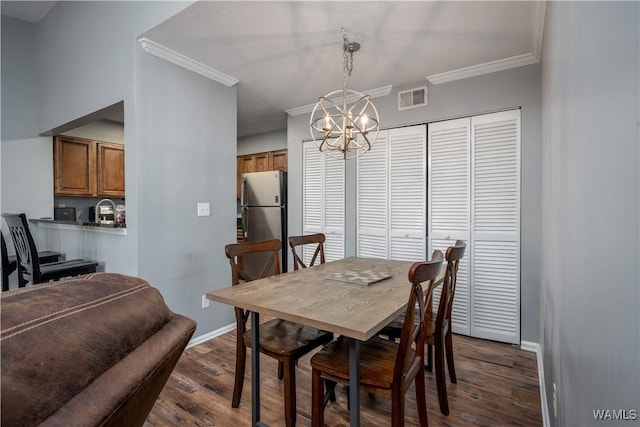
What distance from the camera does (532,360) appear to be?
2455 millimetres

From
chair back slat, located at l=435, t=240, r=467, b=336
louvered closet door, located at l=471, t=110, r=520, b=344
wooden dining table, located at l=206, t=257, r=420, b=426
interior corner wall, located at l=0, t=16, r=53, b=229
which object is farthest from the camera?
interior corner wall, located at l=0, t=16, r=53, b=229

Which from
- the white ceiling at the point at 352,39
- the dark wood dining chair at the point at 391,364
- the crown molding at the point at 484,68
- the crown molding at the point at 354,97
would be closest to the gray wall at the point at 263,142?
the crown molding at the point at 354,97

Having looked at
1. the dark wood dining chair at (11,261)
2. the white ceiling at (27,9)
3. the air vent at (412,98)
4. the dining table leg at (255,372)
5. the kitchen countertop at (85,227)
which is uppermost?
the white ceiling at (27,9)

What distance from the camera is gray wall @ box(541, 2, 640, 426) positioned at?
47cm

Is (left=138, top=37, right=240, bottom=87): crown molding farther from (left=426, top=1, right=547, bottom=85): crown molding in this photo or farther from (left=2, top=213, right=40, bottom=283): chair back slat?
(left=426, top=1, right=547, bottom=85): crown molding

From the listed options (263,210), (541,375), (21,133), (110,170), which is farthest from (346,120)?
(110,170)

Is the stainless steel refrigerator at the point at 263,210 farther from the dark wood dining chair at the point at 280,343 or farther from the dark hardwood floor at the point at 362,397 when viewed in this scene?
the dark wood dining chair at the point at 280,343

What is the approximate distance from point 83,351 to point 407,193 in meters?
3.03

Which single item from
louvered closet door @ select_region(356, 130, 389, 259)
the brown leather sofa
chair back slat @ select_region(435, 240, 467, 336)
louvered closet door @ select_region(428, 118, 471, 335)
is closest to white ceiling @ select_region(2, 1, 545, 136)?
louvered closet door @ select_region(428, 118, 471, 335)

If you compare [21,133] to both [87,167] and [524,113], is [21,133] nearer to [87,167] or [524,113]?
[87,167]

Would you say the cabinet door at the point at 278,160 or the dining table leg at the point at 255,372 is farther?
the cabinet door at the point at 278,160

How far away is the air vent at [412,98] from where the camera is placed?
3117 millimetres

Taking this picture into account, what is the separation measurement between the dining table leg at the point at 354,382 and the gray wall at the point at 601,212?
2.32 ft

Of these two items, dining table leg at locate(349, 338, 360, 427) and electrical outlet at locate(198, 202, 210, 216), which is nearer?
dining table leg at locate(349, 338, 360, 427)
